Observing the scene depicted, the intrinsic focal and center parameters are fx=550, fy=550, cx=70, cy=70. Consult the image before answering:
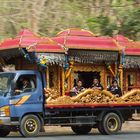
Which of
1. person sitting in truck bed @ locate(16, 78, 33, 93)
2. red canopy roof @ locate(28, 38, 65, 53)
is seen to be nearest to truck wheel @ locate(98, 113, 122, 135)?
red canopy roof @ locate(28, 38, 65, 53)

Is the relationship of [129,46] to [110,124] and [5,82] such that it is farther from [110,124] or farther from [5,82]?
[5,82]

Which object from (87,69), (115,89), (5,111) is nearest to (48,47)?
(87,69)

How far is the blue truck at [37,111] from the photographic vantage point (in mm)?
17719

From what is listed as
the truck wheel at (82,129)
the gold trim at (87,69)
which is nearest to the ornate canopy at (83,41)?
the gold trim at (87,69)

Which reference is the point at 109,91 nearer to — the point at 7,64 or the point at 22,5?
the point at 7,64

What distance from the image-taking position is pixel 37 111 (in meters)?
18.2

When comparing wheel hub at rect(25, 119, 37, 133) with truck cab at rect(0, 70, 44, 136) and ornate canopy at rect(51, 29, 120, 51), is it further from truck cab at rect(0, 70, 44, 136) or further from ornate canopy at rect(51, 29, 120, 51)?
ornate canopy at rect(51, 29, 120, 51)

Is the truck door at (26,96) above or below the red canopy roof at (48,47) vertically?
below

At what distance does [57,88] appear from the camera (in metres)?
19.3

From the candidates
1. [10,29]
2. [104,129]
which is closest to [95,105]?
[104,129]

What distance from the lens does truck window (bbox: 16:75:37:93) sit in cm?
1800

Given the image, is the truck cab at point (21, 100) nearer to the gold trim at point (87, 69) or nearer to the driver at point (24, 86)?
the driver at point (24, 86)

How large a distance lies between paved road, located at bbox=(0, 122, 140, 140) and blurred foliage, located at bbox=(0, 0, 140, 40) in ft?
14.0

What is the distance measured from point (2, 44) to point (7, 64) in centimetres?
137
